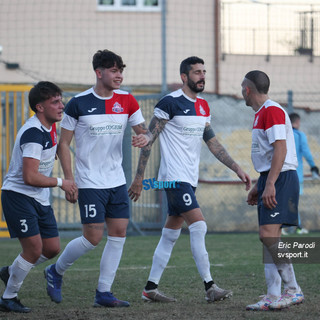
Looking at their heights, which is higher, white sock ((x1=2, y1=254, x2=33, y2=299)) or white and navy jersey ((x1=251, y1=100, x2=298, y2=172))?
white and navy jersey ((x1=251, y1=100, x2=298, y2=172))

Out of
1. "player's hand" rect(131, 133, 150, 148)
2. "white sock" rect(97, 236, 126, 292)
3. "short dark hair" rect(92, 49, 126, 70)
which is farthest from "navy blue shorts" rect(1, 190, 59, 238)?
"short dark hair" rect(92, 49, 126, 70)

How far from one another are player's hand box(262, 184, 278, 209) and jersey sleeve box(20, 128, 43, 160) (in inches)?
72.0

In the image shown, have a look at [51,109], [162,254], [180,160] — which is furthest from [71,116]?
[162,254]

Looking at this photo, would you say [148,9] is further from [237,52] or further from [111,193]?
[111,193]

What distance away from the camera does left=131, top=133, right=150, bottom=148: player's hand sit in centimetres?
622

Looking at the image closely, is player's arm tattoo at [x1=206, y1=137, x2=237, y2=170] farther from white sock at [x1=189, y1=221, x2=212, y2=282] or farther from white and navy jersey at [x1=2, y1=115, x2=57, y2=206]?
white and navy jersey at [x1=2, y1=115, x2=57, y2=206]

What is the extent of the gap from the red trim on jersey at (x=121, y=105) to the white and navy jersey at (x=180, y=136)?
0.26 meters

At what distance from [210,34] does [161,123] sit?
11.2m

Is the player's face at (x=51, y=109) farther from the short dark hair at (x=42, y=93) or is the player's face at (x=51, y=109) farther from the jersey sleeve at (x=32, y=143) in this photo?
the jersey sleeve at (x=32, y=143)

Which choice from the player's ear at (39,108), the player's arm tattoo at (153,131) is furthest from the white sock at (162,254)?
the player's ear at (39,108)

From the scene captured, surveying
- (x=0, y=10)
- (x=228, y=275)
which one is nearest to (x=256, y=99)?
(x=228, y=275)

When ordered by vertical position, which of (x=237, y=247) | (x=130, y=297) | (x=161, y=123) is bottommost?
(x=237, y=247)

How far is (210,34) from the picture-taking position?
1753 centimetres

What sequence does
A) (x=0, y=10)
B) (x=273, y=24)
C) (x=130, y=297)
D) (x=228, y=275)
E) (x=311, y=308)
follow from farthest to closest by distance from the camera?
(x=273, y=24)
(x=0, y=10)
(x=228, y=275)
(x=130, y=297)
(x=311, y=308)
